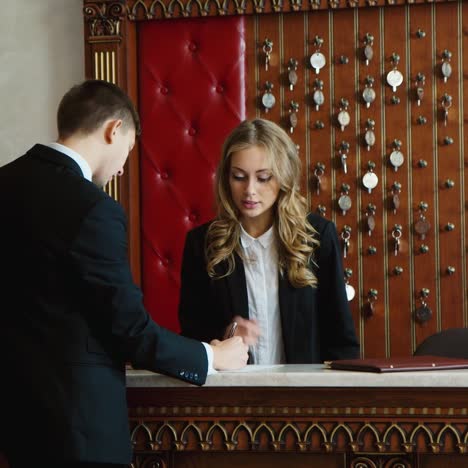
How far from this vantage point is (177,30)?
4.07m

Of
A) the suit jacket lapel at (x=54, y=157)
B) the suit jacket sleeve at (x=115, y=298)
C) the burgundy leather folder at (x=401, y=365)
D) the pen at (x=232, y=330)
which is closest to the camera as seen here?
the suit jacket sleeve at (x=115, y=298)

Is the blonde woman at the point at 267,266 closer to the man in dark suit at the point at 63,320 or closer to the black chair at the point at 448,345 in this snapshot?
the black chair at the point at 448,345

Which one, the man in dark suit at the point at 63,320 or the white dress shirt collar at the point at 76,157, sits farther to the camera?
the white dress shirt collar at the point at 76,157

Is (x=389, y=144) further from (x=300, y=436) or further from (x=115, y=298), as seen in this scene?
(x=115, y=298)

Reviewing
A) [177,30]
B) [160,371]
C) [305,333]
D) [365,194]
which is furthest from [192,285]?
[177,30]

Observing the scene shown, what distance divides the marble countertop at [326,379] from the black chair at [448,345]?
26.8 inches

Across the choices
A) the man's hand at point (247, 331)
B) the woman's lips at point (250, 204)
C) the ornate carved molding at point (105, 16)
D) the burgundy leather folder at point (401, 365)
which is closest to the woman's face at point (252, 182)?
the woman's lips at point (250, 204)

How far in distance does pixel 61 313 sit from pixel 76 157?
39 cm

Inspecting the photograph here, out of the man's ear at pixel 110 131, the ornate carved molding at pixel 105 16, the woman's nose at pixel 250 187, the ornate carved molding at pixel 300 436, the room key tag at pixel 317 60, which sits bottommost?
the ornate carved molding at pixel 300 436

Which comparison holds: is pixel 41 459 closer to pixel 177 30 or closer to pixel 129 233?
pixel 129 233

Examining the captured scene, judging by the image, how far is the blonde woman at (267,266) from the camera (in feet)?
9.12

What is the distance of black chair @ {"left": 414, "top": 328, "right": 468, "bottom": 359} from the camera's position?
2779 millimetres

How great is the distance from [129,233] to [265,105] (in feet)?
2.92

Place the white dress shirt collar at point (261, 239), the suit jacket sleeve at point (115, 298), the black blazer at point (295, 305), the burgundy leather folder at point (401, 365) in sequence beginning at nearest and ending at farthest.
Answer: the suit jacket sleeve at point (115, 298) < the burgundy leather folder at point (401, 365) < the black blazer at point (295, 305) < the white dress shirt collar at point (261, 239)
